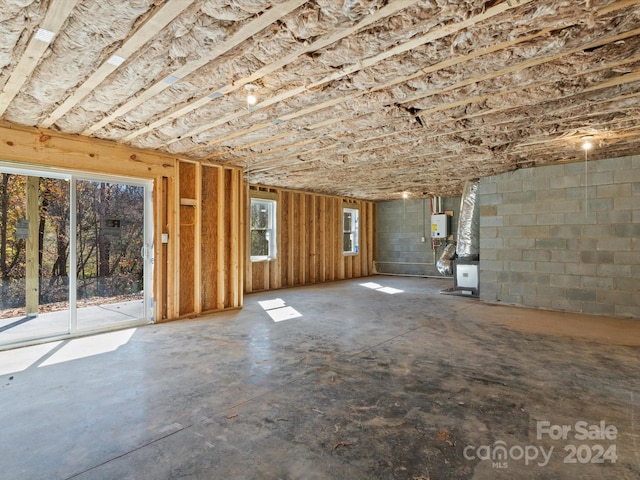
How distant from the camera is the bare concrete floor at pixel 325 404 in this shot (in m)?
1.74

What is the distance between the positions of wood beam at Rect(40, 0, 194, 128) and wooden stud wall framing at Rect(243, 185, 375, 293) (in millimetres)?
4333

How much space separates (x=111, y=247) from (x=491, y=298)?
6.38 m

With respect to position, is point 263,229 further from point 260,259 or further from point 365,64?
point 365,64

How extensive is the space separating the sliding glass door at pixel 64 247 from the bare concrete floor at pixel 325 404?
44.5 inches

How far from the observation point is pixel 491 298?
240 inches

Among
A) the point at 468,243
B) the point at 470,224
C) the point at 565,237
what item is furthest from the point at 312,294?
the point at 565,237

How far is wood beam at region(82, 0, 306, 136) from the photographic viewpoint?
1858 millimetres

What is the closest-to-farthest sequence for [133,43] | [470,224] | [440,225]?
[133,43] → [470,224] → [440,225]

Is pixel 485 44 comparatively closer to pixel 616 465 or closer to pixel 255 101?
pixel 255 101

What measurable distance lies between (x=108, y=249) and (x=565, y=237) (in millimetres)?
7128

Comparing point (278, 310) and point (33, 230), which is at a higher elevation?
point (33, 230)

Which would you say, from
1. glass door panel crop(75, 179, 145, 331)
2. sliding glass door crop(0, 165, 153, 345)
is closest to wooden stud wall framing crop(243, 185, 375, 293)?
glass door panel crop(75, 179, 145, 331)

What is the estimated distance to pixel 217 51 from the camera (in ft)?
7.43

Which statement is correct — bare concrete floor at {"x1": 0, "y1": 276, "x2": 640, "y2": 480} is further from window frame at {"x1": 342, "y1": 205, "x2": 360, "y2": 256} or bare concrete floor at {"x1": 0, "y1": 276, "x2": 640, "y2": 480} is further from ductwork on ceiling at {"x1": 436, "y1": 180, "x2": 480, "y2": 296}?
window frame at {"x1": 342, "y1": 205, "x2": 360, "y2": 256}
